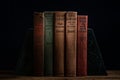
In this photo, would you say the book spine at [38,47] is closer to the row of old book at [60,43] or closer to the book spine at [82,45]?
the row of old book at [60,43]

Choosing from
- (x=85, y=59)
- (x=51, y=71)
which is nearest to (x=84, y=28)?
(x=85, y=59)

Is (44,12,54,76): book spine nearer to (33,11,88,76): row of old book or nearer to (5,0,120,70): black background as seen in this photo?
(33,11,88,76): row of old book

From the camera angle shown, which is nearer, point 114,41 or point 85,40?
point 85,40

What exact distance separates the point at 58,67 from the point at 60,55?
0.25 feet

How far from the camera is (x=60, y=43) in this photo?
1931 mm

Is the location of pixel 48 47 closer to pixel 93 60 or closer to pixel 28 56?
pixel 28 56

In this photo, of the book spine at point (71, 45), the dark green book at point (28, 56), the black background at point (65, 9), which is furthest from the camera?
the black background at point (65, 9)

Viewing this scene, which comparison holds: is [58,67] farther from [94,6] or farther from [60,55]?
[94,6]

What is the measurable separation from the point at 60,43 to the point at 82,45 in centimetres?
14

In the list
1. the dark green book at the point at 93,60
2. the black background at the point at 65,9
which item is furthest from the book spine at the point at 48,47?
the black background at the point at 65,9

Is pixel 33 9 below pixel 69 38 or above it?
above

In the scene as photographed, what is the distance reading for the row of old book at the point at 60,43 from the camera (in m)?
1.91

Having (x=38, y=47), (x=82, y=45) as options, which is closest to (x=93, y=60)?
(x=82, y=45)

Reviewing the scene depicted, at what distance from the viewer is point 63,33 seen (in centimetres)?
192
